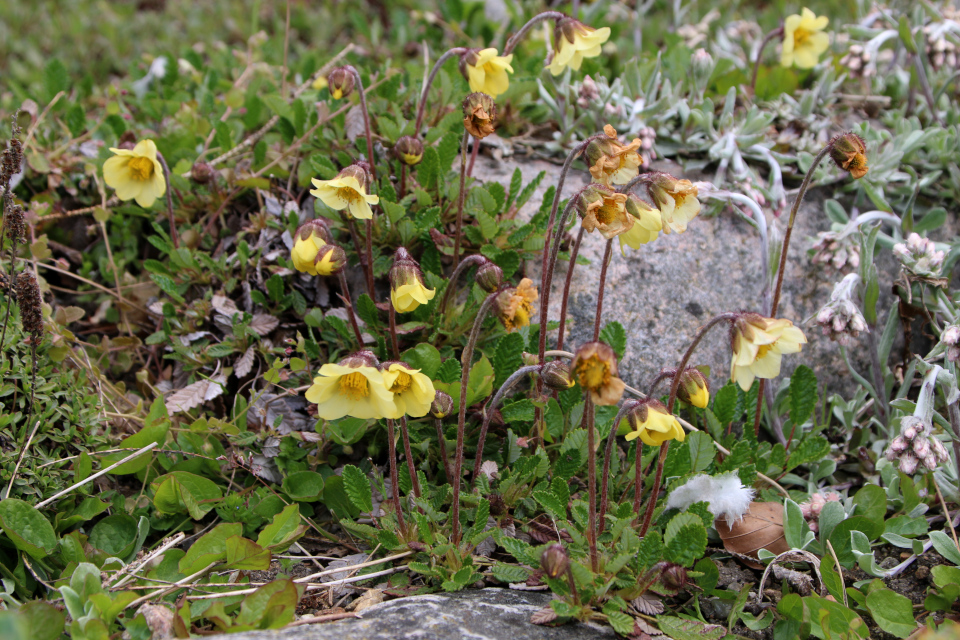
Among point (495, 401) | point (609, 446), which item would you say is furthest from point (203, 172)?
point (609, 446)

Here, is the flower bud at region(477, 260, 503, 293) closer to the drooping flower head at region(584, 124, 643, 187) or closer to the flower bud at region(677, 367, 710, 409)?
the drooping flower head at region(584, 124, 643, 187)

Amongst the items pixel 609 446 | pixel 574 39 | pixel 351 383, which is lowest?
pixel 609 446

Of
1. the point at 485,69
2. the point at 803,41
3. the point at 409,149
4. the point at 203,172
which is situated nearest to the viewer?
the point at 485,69

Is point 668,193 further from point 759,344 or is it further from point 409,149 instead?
point 409,149

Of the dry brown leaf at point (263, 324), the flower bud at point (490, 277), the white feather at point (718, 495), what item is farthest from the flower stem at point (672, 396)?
the dry brown leaf at point (263, 324)

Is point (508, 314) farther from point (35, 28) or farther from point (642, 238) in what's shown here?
point (35, 28)

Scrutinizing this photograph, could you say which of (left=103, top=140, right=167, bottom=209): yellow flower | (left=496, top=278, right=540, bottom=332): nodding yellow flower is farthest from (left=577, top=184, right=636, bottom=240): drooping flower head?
(left=103, top=140, right=167, bottom=209): yellow flower

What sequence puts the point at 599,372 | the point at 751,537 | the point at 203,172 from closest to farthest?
the point at 599,372
the point at 751,537
the point at 203,172

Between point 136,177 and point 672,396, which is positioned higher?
point 136,177
